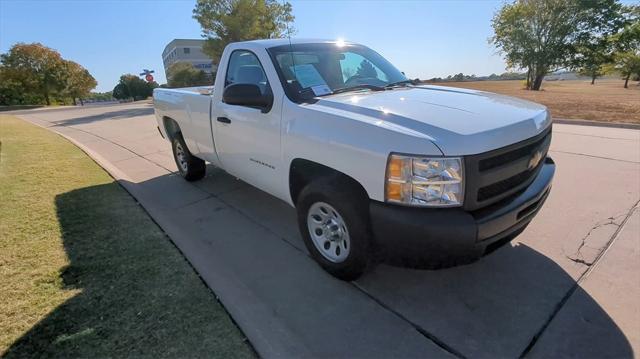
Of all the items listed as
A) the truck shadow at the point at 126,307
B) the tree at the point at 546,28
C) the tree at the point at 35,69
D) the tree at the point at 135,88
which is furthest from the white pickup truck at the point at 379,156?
the tree at the point at 135,88

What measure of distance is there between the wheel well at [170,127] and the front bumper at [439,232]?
4.12 m

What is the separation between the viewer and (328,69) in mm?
3342

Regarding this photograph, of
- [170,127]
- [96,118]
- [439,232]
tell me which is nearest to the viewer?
[439,232]

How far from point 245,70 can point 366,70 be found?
128 cm

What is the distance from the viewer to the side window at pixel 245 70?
3.46 meters

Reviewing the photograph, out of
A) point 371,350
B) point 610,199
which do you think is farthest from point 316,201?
point 610,199

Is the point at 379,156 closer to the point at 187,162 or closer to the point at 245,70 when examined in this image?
the point at 245,70

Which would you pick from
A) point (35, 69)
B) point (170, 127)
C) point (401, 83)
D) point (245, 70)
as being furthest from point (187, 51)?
point (401, 83)

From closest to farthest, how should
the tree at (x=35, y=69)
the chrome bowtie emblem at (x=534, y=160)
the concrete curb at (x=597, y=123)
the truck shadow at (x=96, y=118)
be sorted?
the chrome bowtie emblem at (x=534, y=160) → the concrete curb at (x=597, y=123) → the truck shadow at (x=96, y=118) → the tree at (x=35, y=69)

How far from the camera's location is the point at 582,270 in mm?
2748

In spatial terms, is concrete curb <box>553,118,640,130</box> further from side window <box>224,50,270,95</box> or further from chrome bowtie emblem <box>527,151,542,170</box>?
side window <box>224,50,270,95</box>

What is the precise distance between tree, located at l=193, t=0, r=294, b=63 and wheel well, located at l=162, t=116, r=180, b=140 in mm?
22607

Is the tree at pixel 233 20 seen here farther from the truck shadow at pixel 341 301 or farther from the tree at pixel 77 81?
the tree at pixel 77 81

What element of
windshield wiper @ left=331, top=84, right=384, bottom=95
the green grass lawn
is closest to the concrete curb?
windshield wiper @ left=331, top=84, right=384, bottom=95
